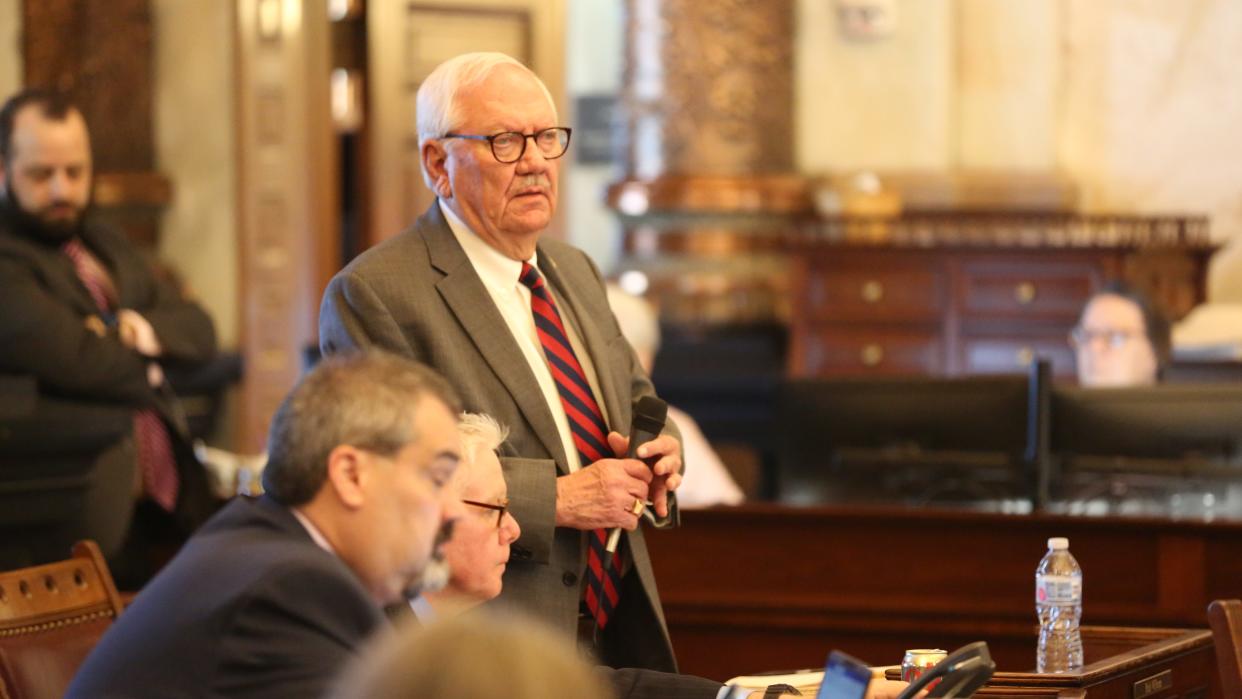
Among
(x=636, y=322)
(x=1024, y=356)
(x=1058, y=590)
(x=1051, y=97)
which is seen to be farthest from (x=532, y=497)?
(x=1051, y=97)

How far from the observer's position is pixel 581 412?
3004mm

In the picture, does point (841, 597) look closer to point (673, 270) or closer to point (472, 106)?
point (472, 106)

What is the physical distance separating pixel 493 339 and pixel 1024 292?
5213 mm

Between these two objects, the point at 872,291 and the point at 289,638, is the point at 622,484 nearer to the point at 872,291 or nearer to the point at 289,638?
the point at 289,638

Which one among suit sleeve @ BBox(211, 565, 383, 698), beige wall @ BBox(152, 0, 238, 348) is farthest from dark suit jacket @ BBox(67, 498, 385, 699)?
beige wall @ BBox(152, 0, 238, 348)

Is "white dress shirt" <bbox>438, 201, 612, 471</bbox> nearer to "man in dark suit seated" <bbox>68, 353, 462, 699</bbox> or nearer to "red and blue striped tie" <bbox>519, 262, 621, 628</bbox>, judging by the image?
"red and blue striped tie" <bbox>519, 262, 621, 628</bbox>

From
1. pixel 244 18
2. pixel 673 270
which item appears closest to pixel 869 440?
pixel 673 270

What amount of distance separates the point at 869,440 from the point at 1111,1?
16.3 ft

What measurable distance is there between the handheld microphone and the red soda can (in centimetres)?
58

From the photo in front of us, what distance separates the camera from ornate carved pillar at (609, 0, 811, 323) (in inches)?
331

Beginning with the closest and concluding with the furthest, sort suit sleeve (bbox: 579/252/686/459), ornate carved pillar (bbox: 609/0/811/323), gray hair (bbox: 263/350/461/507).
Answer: gray hair (bbox: 263/350/461/507) < suit sleeve (bbox: 579/252/686/459) < ornate carved pillar (bbox: 609/0/811/323)

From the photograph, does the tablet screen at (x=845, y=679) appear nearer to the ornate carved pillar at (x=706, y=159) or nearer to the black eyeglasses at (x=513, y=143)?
the black eyeglasses at (x=513, y=143)

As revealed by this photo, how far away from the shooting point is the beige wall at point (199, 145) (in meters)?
9.45

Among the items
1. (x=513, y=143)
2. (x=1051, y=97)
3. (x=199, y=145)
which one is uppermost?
(x=1051, y=97)
